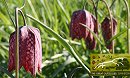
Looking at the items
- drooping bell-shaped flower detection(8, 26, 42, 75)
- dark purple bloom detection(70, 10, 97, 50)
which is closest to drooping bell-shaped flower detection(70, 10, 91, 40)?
dark purple bloom detection(70, 10, 97, 50)

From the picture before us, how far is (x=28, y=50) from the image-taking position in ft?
4.84

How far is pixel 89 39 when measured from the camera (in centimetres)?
219

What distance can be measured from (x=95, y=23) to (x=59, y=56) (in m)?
0.49

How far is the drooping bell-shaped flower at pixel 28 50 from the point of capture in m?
1.46

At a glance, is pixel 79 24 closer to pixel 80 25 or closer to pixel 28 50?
pixel 80 25

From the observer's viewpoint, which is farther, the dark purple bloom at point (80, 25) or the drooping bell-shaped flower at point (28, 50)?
the dark purple bloom at point (80, 25)

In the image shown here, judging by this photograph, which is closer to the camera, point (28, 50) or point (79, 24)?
point (28, 50)

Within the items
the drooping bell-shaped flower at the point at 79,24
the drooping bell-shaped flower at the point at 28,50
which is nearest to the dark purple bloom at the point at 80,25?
the drooping bell-shaped flower at the point at 79,24

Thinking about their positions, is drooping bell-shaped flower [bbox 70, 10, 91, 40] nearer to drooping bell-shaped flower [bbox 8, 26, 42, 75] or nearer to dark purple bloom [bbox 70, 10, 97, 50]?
dark purple bloom [bbox 70, 10, 97, 50]

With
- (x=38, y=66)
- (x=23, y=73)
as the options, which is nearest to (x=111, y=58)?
(x=38, y=66)

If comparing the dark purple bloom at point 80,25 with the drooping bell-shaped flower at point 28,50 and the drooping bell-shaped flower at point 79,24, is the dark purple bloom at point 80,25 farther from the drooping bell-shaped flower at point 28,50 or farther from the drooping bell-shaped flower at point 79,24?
the drooping bell-shaped flower at point 28,50

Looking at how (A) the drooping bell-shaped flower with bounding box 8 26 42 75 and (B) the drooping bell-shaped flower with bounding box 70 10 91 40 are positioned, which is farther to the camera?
(B) the drooping bell-shaped flower with bounding box 70 10 91 40

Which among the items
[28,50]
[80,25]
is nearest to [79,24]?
[80,25]

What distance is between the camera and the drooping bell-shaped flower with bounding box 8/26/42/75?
1.46 meters
